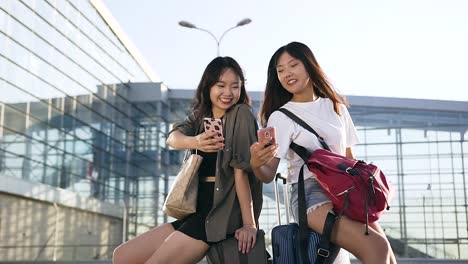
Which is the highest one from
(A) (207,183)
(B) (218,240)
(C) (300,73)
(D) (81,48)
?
(D) (81,48)

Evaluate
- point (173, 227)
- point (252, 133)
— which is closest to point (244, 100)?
point (252, 133)

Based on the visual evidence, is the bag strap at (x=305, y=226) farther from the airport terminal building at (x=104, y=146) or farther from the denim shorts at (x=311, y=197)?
the airport terminal building at (x=104, y=146)

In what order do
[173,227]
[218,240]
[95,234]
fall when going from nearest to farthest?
[218,240] < [173,227] < [95,234]

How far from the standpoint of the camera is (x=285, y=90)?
341cm

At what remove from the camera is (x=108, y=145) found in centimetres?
3106

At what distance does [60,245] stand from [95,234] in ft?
9.82

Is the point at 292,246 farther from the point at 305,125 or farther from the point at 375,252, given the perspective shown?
the point at 305,125

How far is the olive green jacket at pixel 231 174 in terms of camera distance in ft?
10.3

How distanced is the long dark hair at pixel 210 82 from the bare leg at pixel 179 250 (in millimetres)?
671

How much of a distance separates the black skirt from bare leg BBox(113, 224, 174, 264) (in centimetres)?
8

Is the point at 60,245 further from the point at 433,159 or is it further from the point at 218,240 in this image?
the point at 218,240

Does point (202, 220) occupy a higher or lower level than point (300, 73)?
lower

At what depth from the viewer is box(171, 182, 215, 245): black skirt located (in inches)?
125

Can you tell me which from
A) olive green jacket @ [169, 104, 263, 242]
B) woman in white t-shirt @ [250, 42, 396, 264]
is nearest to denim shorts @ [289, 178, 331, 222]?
woman in white t-shirt @ [250, 42, 396, 264]
